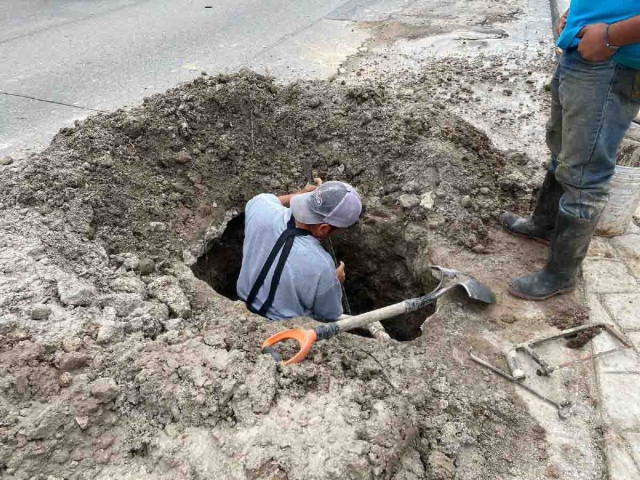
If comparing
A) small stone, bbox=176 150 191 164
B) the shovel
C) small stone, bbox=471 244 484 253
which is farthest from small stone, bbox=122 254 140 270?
small stone, bbox=471 244 484 253

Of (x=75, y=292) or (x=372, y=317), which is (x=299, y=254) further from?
(x=75, y=292)

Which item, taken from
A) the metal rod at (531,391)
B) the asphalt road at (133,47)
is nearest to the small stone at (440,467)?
the metal rod at (531,391)

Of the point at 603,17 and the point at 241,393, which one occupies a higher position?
the point at 603,17

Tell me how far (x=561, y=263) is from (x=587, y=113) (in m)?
0.93

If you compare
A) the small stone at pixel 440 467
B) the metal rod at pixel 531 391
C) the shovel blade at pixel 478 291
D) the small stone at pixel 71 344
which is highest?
the small stone at pixel 71 344

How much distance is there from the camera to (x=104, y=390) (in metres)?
2.09

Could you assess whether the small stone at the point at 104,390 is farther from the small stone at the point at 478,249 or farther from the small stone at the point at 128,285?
the small stone at the point at 478,249

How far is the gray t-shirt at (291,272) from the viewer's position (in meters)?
2.89

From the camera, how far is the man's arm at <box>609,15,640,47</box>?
2.30 metres

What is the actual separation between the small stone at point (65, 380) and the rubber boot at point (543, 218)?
305 cm

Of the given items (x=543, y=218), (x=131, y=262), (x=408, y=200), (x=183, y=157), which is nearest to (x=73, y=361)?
(x=131, y=262)

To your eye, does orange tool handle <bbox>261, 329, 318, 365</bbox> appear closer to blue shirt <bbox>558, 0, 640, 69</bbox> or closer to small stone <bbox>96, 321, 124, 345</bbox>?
small stone <bbox>96, 321, 124, 345</bbox>

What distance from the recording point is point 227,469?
6.28 ft

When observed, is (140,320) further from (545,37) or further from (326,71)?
(545,37)
